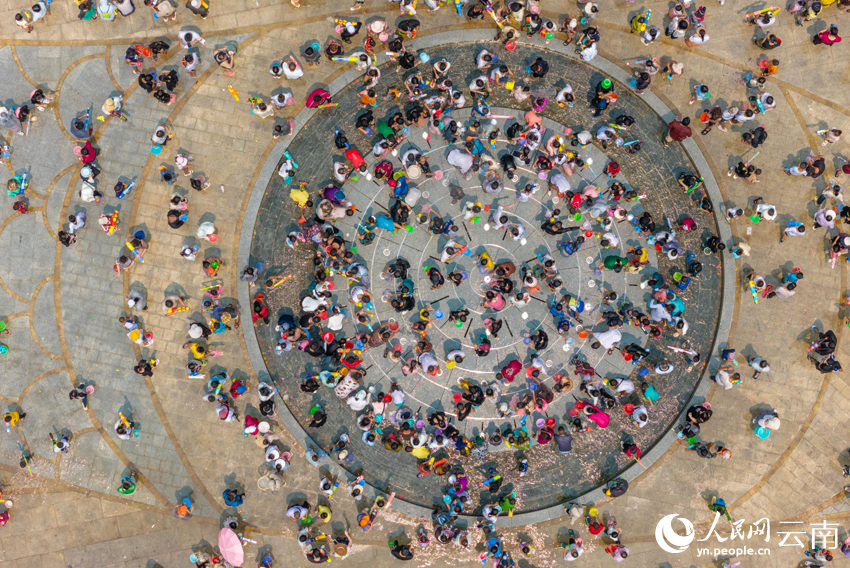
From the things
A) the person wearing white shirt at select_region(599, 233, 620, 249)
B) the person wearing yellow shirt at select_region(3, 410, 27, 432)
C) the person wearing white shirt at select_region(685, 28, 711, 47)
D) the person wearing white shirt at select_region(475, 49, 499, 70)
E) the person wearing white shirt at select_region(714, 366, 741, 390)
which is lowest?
the person wearing yellow shirt at select_region(3, 410, 27, 432)

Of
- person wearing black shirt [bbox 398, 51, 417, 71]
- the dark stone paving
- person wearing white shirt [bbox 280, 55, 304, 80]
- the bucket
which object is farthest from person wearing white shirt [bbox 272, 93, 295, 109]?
the bucket

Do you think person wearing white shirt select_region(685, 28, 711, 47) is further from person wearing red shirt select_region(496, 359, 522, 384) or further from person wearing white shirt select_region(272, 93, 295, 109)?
person wearing white shirt select_region(272, 93, 295, 109)

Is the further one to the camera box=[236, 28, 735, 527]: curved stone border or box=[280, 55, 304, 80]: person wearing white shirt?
box=[236, 28, 735, 527]: curved stone border

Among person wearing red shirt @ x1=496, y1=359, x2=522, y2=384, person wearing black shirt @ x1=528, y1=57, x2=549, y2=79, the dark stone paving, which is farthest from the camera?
the dark stone paving

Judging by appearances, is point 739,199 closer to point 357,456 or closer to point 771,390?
point 771,390

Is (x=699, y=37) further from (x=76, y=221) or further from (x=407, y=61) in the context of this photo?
(x=76, y=221)

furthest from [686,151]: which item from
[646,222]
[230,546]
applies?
[230,546]

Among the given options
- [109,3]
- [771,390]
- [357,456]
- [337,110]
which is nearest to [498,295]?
[357,456]
